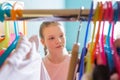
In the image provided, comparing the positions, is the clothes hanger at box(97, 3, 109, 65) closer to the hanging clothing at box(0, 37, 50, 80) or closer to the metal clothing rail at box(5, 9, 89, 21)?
the metal clothing rail at box(5, 9, 89, 21)

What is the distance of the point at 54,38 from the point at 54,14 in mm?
475

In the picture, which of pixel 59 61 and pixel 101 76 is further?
pixel 59 61

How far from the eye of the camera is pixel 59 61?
1.08 metres

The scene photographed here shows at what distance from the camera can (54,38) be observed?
97 cm

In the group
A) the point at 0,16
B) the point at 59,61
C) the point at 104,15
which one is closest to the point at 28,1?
the point at 59,61

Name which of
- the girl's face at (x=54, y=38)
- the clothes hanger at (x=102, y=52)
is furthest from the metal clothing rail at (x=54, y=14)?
the girl's face at (x=54, y=38)

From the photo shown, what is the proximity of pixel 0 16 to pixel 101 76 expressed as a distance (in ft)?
0.89

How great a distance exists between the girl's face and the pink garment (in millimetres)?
60

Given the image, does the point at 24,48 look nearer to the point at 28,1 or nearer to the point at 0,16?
the point at 0,16

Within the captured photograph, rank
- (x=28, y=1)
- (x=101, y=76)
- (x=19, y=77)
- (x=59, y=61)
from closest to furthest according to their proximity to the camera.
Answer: (x=101, y=76), (x=19, y=77), (x=59, y=61), (x=28, y=1)

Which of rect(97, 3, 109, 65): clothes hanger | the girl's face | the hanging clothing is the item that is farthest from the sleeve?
the girl's face

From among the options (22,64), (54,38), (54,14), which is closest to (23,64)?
(22,64)

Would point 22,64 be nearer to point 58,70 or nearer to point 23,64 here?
point 23,64

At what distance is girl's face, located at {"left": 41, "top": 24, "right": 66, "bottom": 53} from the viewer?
974 mm
